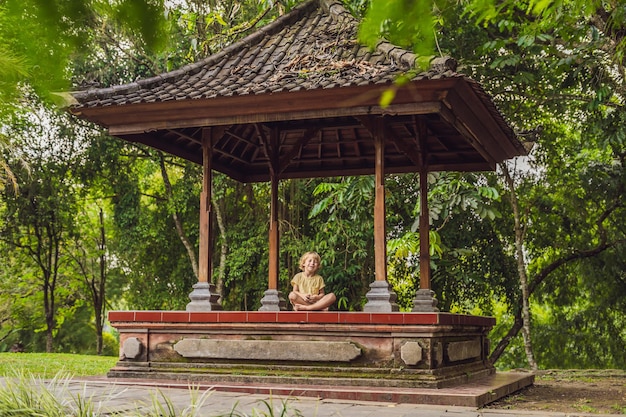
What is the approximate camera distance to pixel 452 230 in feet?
50.3

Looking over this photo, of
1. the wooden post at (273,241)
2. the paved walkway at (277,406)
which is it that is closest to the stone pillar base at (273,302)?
the wooden post at (273,241)

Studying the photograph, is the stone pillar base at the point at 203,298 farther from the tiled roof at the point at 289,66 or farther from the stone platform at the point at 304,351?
the tiled roof at the point at 289,66

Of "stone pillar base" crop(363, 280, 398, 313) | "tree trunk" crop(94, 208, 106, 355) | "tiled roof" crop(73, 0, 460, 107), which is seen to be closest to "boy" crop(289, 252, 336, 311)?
"stone pillar base" crop(363, 280, 398, 313)

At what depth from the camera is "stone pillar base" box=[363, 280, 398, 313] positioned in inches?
294

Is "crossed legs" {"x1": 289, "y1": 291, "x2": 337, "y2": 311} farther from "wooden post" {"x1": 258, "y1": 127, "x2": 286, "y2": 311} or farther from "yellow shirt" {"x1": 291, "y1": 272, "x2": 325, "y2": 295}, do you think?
"wooden post" {"x1": 258, "y1": 127, "x2": 286, "y2": 311}

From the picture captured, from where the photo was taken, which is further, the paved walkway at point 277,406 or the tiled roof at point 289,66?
the tiled roof at point 289,66

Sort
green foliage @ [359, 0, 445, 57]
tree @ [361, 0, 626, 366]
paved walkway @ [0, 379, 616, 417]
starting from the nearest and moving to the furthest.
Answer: green foliage @ [359, 0, 445, 57] < paved walkway @ [0, 379, 616, 417] < tree @ [361, 0, 626, 366]

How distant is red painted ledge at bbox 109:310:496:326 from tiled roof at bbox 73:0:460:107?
7.51 feet

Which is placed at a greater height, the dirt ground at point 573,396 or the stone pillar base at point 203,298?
the stone pillar base at point 203,298

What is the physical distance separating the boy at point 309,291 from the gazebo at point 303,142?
46 centimetres

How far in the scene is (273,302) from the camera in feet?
31.0

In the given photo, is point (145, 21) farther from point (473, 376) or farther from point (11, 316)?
point (11, 316)

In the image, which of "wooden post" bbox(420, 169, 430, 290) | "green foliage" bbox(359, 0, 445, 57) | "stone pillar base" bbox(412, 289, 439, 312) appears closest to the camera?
"green foliage" bbox(359, 0, 445, 57)

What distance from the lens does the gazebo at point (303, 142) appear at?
720cm
